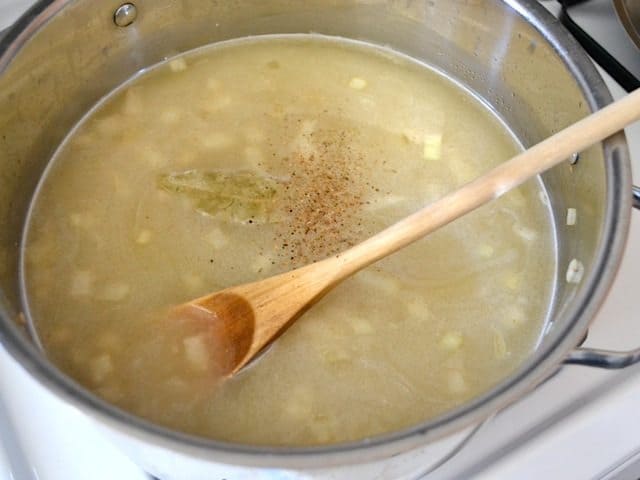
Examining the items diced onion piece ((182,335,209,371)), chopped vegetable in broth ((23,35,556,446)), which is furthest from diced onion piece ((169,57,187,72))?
diced onion piece ((182,335,209,371))

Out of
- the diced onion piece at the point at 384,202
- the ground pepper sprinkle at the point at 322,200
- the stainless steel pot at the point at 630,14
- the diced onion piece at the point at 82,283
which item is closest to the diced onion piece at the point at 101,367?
the diced onion piece at the point at 82,283

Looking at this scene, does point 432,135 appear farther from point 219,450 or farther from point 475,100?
point 219,450

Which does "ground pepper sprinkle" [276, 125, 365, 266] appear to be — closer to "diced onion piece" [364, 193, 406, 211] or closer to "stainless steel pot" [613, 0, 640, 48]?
"diced onion piece" [364, 193, 406, 211]

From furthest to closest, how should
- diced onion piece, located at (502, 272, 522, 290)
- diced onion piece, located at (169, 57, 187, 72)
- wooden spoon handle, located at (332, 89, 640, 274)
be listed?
1. diced onion piece, located at (169, 57, 187, 72)
2. diced onion piece, located at (502, 272, 522, 290)
3. wooden spoon handle, located at (332, 89, 640, 274)

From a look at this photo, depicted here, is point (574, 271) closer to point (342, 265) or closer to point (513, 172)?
point (513, 172)

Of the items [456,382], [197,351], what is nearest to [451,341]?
[456,382]

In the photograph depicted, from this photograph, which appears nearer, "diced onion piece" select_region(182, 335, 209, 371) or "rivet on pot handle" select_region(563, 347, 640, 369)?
"rivet on pot handle" select_region(563, 347, 640, 369)
